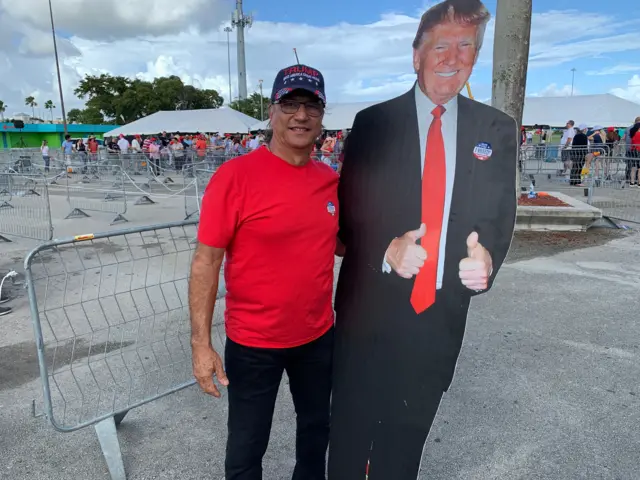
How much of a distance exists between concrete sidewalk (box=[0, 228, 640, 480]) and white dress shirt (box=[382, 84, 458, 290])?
1.61 m

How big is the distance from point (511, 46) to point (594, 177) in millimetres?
10478

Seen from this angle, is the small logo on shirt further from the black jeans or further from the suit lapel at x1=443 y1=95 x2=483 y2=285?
the black jeans

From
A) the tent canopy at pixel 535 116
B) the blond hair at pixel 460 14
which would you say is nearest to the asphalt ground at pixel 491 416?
the blond hair at pixel 460 14

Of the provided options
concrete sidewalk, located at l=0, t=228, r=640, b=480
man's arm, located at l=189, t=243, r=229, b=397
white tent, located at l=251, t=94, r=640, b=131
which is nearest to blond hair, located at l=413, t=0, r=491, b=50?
man's arm, located at l=189, t=243, r=229, b=397

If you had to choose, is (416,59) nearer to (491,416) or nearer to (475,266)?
(475,266)

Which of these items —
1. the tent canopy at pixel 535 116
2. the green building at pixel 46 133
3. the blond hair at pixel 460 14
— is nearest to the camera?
the blond hair at pixel 460 14

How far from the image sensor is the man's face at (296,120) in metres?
1.81

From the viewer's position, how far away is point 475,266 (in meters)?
1.79

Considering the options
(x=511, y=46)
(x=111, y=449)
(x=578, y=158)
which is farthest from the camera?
(x=578, y=158)

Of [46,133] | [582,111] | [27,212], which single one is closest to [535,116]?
[582,111]

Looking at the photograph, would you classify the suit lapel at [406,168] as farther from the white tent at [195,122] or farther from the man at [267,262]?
the white tent at [195,122]

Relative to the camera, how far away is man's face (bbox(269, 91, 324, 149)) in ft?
5.94

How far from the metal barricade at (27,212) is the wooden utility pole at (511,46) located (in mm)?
7001

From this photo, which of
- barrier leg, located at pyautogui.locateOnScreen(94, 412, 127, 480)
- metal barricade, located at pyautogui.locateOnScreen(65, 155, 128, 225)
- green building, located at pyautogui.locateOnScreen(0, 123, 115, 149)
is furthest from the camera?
green building, located at pyautogui.locateOnScreen(0, 123, 115, 149)
